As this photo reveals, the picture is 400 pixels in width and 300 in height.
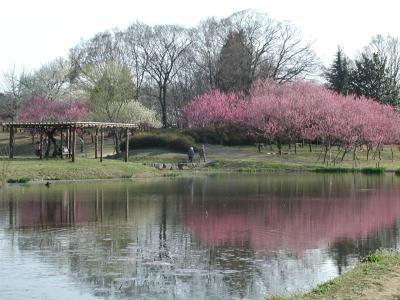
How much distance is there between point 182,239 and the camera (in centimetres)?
1922

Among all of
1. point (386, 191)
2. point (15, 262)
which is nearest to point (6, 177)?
point (386, 191)

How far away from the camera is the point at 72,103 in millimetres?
90438

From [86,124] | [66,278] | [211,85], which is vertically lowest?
[66,278]

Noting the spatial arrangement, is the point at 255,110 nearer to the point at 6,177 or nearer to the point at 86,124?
the point at 86,124

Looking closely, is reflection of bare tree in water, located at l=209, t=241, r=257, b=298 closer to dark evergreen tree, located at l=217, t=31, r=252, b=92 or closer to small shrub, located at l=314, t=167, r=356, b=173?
small shrub, located at l=314, t=167, r=356, b=173

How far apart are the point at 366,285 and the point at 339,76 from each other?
7298 centimetres

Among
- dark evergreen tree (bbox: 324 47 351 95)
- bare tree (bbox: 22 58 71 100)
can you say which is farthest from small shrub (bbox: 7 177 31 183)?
bare tree (bbox: 22 58 71 100)

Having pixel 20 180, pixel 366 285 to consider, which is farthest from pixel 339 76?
pixel 366 285

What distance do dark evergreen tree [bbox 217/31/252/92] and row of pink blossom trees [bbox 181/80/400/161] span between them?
6.03 meters

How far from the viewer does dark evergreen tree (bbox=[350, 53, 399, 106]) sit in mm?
81375

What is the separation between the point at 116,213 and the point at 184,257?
371 inches

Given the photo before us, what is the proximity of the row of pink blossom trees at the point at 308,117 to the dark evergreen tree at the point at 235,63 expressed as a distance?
19.8ft

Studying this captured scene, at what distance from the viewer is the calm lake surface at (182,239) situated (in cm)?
1356

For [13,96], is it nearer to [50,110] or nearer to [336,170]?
[50,110]
